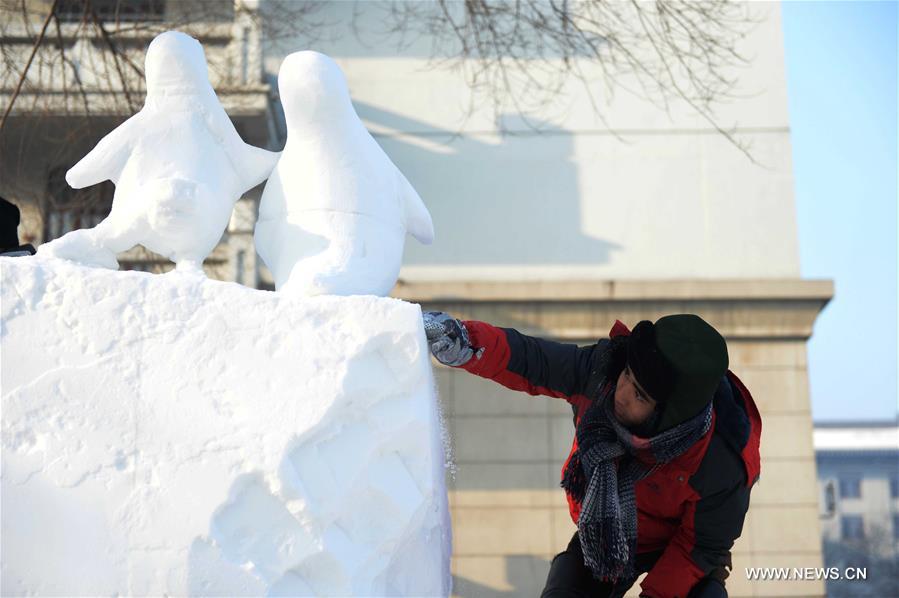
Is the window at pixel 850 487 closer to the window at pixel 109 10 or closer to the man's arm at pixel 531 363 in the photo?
the window at pixel 109 10

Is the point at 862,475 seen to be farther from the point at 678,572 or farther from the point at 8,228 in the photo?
the point at 8,228

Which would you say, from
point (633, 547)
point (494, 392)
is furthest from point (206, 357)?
point (494, 392)

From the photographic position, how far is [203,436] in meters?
2.15

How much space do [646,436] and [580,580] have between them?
58 cm

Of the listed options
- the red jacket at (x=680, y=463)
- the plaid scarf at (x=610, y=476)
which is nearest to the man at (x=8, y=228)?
the red jacket at (x=680, y=463)

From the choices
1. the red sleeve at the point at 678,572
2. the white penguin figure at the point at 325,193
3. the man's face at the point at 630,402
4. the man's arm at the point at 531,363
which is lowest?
the red sleeve at the point at 678,572

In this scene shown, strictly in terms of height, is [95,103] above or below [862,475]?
above

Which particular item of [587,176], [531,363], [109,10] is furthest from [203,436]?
[587,176]

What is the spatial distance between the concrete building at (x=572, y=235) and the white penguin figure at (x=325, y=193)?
4595 millimetres

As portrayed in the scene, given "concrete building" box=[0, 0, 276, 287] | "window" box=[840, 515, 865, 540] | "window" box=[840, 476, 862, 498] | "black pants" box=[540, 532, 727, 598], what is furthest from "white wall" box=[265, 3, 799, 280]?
"window" box=[840, 476, 862, 498]

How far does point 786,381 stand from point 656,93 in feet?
8.17

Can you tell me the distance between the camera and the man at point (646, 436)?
2.42 m

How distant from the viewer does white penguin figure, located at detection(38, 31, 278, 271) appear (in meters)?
2.52

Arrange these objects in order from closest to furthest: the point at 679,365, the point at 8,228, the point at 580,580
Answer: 1. the point at 679,365
2. the point at 580,580
3. the point at 8,228
